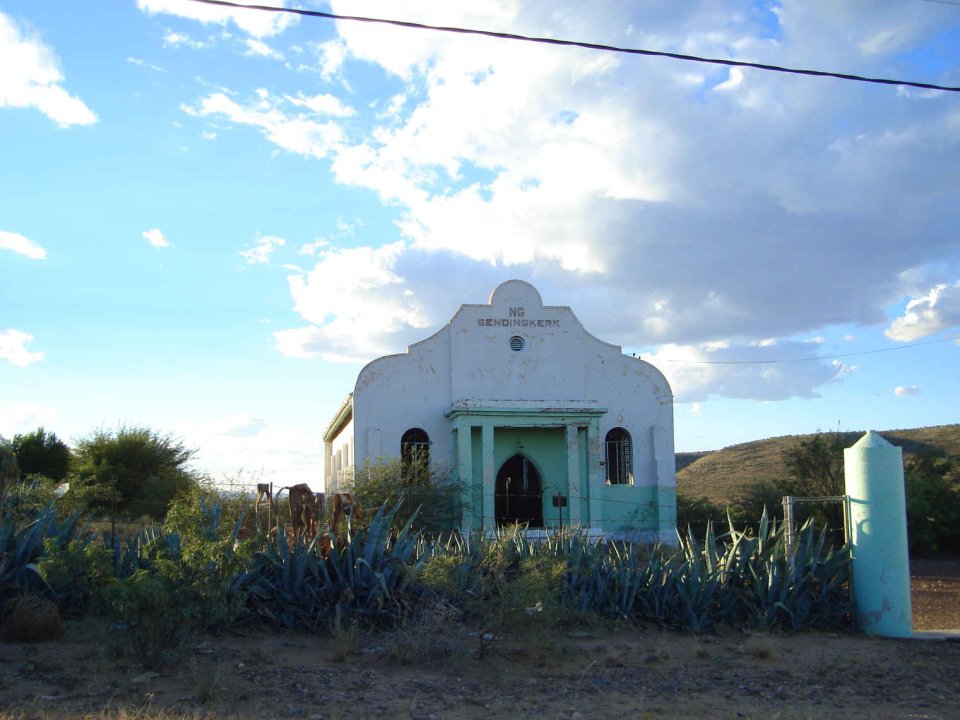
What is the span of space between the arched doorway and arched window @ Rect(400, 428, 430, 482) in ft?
8.00

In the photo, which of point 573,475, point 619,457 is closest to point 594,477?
point 573,475

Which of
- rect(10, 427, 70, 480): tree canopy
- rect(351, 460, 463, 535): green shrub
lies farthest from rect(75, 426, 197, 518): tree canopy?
rect(351, 460, 463, 535): green shrub

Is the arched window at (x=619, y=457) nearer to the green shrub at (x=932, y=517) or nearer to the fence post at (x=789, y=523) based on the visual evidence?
the green shrub at (x=932, y=517)

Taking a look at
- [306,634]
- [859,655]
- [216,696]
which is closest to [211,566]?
[216,696]

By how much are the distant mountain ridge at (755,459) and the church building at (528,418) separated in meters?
22.2

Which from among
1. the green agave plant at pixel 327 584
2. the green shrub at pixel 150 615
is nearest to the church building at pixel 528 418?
the green agave plant at pixel 327 584

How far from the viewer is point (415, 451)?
2436 cm

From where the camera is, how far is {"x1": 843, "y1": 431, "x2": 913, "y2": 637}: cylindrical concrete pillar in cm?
1247

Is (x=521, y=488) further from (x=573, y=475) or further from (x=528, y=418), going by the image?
(x=528, y=418)

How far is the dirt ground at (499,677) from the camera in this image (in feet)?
27.6

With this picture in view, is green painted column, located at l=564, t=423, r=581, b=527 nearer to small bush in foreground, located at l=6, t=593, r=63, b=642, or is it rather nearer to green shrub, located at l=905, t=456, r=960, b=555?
green shrub, located at l=905, t=456, r=960, b=555

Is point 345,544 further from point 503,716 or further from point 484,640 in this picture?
point 503,716

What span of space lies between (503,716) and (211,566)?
334 cm

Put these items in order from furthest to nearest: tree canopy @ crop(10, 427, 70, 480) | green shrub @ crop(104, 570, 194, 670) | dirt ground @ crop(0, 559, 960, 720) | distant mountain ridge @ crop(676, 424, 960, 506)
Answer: distant mountain ridge @ crop(676, 424, 960, 506) < tree canopy @ crop(10, 427, 70, 480) < green shrub @ crop(104, 570, 194, 670) < dirt ground @ crop(0, 559, 960, 720)
